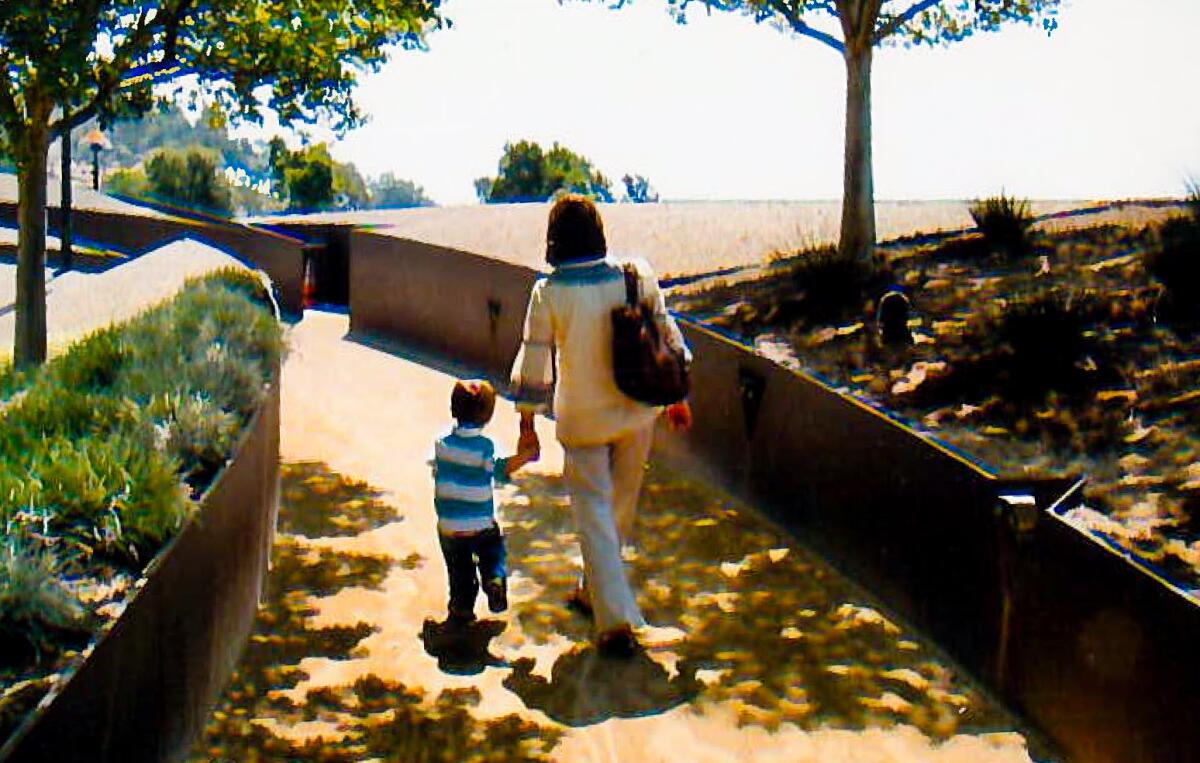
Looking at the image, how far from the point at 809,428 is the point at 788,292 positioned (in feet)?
15.6

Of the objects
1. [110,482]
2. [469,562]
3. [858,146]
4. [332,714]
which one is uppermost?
[858,146]

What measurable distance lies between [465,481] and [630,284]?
1278 mm

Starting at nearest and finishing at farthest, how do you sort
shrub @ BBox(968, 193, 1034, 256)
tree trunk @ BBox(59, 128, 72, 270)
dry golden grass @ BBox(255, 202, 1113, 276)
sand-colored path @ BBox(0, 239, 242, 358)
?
shrub @ BBox(968, 193, 1034, 256) < sand-colored path @ BBox(0, 239, 242, 358) < dry golden grass @ BBox(255, 202, 1113, 276) < tree trunk @ BBox(59, 128, 72, 270)

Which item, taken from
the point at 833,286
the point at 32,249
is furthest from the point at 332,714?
the point at 32,249

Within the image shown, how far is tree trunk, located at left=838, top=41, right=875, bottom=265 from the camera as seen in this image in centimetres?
1471

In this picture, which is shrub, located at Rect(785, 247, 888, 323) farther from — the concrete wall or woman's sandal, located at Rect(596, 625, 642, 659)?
woman's sandal, located at Rect(596, 625, 642, 659)

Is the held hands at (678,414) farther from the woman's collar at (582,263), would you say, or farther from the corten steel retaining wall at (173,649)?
the corten steel retaining wall at (173,649)

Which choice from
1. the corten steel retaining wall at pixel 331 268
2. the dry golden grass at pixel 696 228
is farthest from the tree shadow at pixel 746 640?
the corten steel retaining wall at pixel 331 268

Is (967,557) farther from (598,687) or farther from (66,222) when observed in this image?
(66,222)

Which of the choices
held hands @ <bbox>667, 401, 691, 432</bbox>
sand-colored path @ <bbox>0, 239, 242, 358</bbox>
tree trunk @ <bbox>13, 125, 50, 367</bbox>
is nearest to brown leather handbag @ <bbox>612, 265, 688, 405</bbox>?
held hands @ <bbox>667, 401, 691, 432</bbox>

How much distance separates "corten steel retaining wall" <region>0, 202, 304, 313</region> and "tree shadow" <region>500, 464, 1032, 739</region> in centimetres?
1919

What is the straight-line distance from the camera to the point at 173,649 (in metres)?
5.52

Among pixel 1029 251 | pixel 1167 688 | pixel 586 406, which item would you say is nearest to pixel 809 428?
pixel 586 406

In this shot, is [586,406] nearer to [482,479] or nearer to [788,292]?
[482,479]
